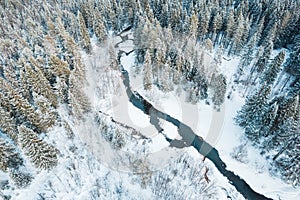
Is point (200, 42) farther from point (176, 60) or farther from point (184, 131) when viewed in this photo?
point (184, 131)

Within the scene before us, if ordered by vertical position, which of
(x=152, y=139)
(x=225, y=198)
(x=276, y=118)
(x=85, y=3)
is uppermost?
(x=85, y=3)

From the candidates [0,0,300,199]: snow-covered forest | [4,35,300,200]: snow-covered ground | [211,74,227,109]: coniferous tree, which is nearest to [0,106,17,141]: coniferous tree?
[0,0,300,199]: snow-covered forest

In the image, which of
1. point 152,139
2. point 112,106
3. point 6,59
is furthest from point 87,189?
point 6,59

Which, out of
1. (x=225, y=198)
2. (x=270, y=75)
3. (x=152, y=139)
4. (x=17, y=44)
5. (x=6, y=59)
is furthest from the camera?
(x=17, y=44)

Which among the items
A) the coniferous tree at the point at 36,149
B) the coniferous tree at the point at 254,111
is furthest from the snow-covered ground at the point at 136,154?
the coniferous tree at the point at 36,149

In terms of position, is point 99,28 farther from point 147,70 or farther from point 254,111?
point 254,111

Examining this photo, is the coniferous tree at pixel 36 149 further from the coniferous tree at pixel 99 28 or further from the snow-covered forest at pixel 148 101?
the coniferous tree at pixel 99 28

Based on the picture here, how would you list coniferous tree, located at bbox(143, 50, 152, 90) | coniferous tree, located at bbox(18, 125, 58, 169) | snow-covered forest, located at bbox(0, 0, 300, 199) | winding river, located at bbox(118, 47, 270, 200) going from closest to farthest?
coniferous tree, located at bbox(18, 125, 58, 169)
snow-covered forest, located at bbox(0, 0, 300, 199)
winding river, located at bbox(118, 47, 270, 200)
coniferous tree, located at bbox(143, 50, 152, 90)

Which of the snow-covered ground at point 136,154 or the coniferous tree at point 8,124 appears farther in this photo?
the coniferous tree at point 8,124

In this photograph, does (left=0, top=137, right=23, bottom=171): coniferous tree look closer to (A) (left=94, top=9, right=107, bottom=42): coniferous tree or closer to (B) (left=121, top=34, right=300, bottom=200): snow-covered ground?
(B) (left=121, top=34, right=300, bottom=200): snow-covered ground
